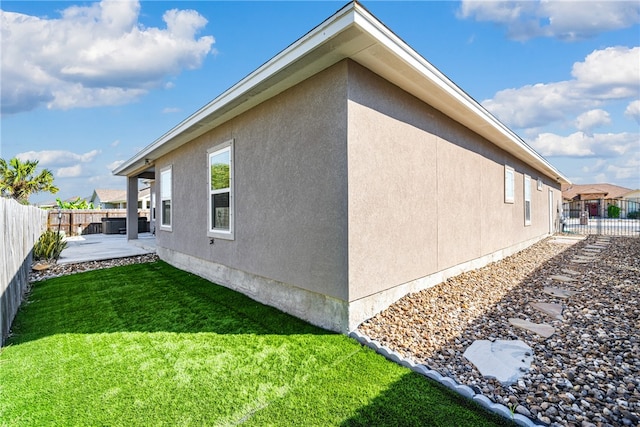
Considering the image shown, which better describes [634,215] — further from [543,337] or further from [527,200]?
[543,337]

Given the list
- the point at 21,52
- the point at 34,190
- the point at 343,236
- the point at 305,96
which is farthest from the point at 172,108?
the point at 34,190

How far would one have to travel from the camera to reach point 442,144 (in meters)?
5.68

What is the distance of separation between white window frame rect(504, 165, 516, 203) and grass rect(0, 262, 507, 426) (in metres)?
7.68

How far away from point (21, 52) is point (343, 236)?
512 inches

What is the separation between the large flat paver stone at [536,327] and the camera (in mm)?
3582

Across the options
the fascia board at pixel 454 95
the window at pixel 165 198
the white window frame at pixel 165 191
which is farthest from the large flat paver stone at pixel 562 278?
the window at pixel 165 198

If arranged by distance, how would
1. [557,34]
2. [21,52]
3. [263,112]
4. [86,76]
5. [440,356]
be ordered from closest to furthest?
[440,356]
[263,112]
[557,34]
[21,52]
[86,76]

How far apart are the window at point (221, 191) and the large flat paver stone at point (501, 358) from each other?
4.40m

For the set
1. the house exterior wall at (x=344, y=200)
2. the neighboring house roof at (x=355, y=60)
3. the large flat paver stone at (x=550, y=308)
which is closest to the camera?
the neighboring house roof at (x=355, y=60)

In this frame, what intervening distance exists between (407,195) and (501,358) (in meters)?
2.44

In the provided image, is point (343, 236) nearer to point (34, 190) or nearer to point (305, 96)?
point (305, 96)

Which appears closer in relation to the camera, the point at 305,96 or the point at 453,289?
the point at 305,96

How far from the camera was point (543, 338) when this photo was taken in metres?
3.46

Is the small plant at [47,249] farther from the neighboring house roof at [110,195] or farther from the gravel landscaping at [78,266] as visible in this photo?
the neighboring house roof at [110,195]
